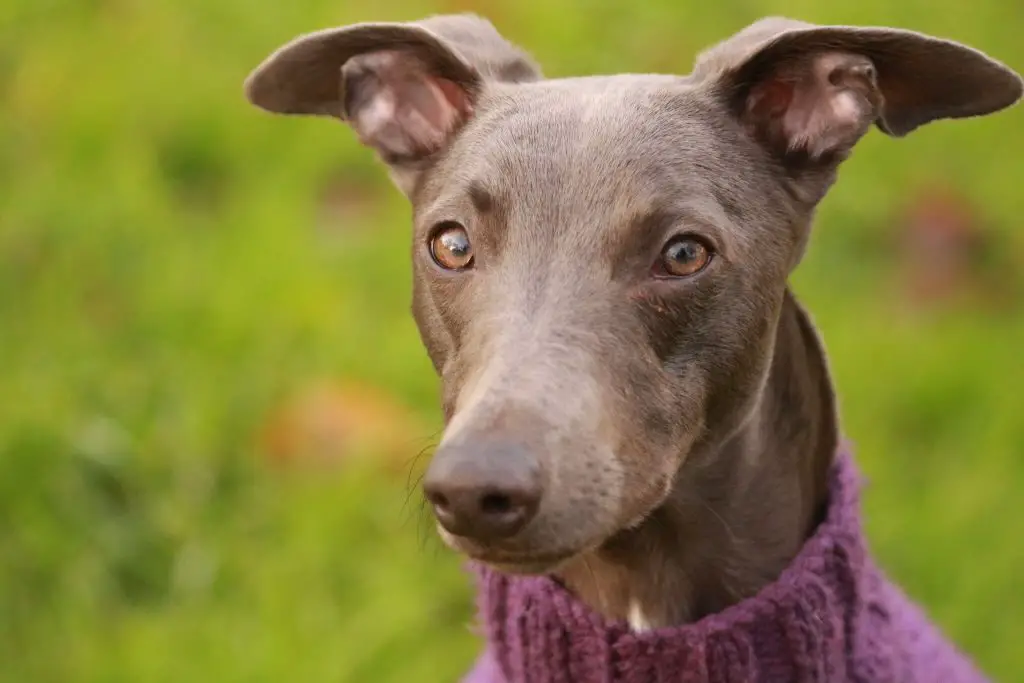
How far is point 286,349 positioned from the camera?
5133 millimetres

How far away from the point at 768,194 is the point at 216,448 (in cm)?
252

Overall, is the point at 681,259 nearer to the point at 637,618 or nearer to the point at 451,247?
the point at 451,247

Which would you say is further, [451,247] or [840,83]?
[840,83]

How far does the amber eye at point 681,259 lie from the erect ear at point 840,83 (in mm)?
386

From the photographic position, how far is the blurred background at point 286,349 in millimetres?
4438

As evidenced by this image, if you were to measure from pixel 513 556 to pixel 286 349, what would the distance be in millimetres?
2839

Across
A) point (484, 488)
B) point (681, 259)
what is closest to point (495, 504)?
point (484, 488)

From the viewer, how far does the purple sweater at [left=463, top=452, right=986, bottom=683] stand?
2.86 meters

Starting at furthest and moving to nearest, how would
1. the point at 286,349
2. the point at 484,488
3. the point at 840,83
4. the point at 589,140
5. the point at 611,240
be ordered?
the point at 286,349, the point at 840,83, the point at 589,140, the point at 611,240, the point at 484,488

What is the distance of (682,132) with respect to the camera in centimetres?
288

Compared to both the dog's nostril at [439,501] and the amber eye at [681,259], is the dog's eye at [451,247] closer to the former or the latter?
the amber eye at [681,259]

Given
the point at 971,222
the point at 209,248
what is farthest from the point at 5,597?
the point at 971,222

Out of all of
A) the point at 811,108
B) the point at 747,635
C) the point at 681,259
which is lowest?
the point at 747,635

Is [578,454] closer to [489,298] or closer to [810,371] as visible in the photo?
[489,298]
